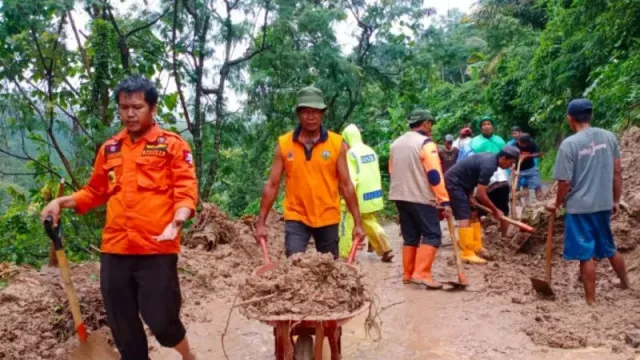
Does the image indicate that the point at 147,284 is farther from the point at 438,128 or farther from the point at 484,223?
the point at 438,128

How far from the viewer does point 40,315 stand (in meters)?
4.64

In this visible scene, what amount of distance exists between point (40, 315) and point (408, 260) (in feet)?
12.3

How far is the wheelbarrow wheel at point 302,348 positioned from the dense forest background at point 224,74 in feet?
16.4

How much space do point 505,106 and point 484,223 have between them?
13399 mm

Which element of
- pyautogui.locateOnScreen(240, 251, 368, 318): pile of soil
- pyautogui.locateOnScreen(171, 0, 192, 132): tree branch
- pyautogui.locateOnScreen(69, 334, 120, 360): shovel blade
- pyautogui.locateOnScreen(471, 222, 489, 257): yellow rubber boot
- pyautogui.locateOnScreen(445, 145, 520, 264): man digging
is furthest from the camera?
pyautogui.locateOnScreen(171, 0, 192, 132): tree branch

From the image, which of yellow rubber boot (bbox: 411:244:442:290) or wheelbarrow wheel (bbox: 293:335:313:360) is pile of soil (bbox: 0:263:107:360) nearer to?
wheelbarrow wheel (bbox: 293:335:313:360)

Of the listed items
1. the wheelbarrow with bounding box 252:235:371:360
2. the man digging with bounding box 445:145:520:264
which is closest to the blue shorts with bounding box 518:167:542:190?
the man digging with bounding box 445:145:520:264

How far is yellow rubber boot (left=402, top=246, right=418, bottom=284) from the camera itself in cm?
678

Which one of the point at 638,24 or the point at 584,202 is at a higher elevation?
the point at 638,24

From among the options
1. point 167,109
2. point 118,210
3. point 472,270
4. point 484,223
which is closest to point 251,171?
point 167,109

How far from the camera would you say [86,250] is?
8.28 metres

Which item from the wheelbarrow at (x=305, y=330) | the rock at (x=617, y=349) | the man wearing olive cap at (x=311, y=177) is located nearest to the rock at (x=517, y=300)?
the rock at (x=617, y=349)

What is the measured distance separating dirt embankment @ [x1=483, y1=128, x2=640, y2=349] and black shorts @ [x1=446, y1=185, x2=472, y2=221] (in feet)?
2.30

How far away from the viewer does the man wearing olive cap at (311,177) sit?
182 inches
